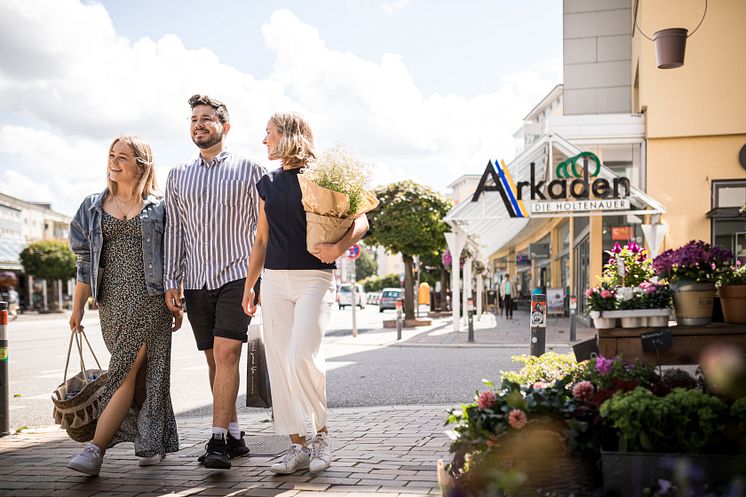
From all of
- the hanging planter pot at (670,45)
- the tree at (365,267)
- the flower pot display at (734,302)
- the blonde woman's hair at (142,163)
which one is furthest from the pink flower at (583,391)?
the tree at (365,267)

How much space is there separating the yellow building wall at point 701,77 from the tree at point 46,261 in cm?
4221

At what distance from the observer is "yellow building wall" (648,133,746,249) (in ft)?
67.1

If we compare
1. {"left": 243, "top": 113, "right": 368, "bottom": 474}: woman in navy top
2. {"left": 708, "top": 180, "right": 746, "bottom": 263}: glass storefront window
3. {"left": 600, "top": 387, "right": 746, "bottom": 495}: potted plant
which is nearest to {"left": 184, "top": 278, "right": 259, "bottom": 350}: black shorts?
{"left": 243, "top": 113, "right": 368, "bottom": 474}: woman in navy top

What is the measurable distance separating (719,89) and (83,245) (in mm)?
18990

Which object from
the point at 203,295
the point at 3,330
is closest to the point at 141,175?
the point at 203,295

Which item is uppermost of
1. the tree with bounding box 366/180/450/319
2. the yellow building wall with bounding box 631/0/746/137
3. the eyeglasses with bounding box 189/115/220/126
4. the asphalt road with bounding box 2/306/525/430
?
the yellow building wall with bounding box 631/0/746/137

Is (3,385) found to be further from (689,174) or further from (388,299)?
(388,299)

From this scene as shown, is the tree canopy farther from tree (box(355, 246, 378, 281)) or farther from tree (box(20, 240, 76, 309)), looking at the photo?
tree (box(355, 246, 378, 281))

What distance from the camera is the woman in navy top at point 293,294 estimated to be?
4.59 metres

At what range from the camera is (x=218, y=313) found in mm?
4953

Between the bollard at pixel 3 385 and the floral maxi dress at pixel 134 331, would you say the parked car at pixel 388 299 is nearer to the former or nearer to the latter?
the bollard at pixel 3 385

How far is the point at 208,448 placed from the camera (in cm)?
474

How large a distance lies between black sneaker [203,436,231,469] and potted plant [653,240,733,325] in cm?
251

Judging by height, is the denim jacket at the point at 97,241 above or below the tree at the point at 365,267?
below
